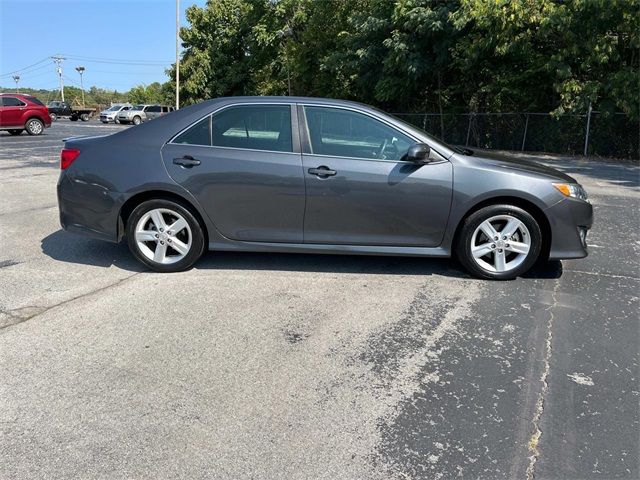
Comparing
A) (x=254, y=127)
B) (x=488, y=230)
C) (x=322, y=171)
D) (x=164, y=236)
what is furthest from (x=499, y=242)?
(x=164, y=236)

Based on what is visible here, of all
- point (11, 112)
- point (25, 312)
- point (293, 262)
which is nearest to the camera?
point (25, 312)

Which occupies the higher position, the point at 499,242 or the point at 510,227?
the point at 510,227

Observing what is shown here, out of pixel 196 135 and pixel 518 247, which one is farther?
pixel 196 135

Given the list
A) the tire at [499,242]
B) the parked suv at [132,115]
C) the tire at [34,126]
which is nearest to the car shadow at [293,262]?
the tire at [499,242]

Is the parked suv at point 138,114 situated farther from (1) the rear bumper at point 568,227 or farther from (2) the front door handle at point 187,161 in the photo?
(1) the rear bumper at point 568,227

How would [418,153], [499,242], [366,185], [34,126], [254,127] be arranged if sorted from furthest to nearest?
[34,126] < [254,127] < [499,242] < [366,185] < [418,153]

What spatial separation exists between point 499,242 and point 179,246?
2919mm

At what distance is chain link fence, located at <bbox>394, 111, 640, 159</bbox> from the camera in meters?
18.1

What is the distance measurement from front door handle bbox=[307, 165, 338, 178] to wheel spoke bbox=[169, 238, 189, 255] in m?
1.37

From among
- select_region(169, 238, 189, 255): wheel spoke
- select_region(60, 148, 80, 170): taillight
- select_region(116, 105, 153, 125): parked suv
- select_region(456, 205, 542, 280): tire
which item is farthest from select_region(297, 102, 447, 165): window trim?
select_region(116, 105, 153, 125): parked suv

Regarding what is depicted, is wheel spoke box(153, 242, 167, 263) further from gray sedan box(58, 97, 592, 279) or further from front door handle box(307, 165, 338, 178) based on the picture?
front door handle box(307, 165, 338, 178)

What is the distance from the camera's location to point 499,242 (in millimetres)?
4633

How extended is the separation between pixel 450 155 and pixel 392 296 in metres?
1.38

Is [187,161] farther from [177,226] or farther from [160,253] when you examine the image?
[160,253]
